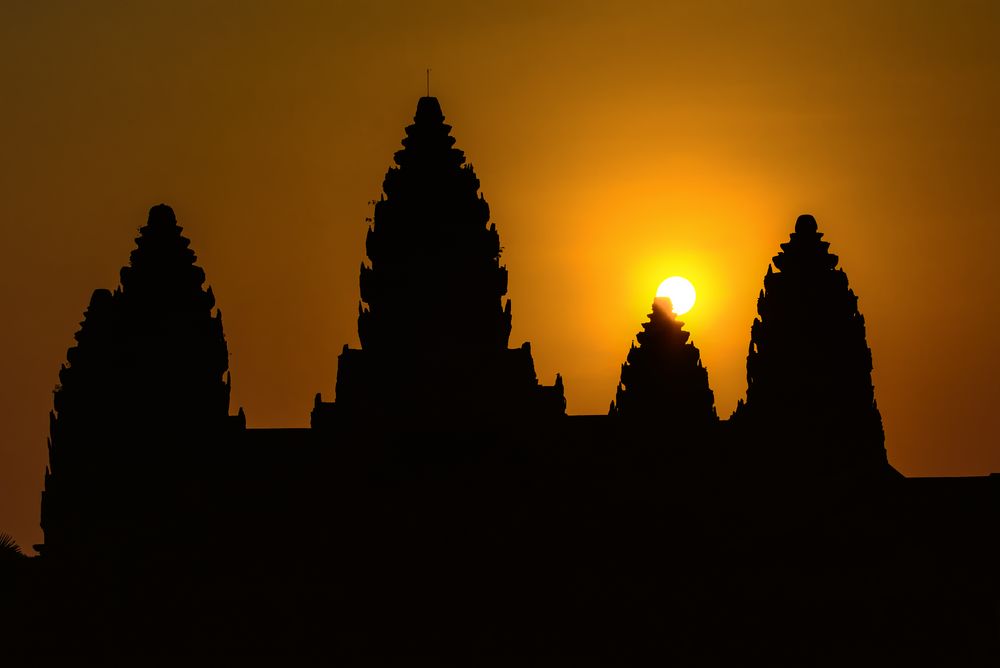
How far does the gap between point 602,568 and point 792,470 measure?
37.7ft

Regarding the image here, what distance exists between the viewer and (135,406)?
88812mm

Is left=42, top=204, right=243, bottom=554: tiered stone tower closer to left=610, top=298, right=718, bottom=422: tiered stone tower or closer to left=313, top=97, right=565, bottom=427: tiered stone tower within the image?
left=313, top=97, right=565, bottom=427: tiered stone tower

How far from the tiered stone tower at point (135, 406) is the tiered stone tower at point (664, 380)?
1965 cm

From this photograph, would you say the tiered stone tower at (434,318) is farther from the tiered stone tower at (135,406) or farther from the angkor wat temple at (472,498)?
the tiered stone tower at (135,406)

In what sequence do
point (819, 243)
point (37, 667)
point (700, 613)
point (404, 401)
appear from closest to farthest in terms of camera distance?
point (37, 667) < point (700, 613) < point (404, 401) < point (819, 243)

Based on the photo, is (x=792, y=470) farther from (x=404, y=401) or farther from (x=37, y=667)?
(x=37, y=667)

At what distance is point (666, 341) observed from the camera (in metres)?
104

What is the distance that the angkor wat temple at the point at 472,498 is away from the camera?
76375mm

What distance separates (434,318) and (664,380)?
1141 centimetres

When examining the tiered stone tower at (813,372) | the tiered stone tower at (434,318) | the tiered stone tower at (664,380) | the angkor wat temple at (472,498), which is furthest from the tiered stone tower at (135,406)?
the tiered stone tower at (813,372)

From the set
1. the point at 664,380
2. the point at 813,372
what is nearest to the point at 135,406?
the point at 664,380

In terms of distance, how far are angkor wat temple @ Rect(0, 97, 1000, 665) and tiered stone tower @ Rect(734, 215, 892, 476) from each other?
0.11 meters

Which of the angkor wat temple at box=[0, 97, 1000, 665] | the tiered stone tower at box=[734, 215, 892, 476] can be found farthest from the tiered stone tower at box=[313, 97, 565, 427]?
the tiered stone tower at box=[734, 215, 892, 476]

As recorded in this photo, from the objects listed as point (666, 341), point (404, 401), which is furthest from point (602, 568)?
point (666, 341)
